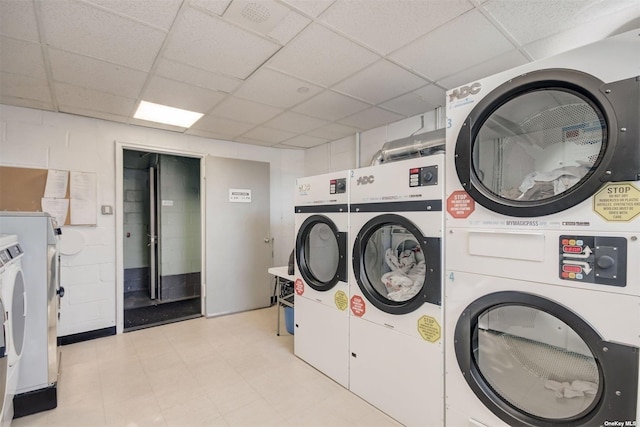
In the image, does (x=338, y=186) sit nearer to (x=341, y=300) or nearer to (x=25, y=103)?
(x=341, y=300)

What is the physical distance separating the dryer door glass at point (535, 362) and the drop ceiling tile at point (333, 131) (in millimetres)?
2671

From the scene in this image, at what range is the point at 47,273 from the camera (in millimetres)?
2115

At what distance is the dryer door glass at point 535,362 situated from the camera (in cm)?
126

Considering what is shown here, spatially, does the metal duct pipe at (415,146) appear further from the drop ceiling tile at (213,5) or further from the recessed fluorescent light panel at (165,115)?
the recessed fluorescent light panel at (165,115)

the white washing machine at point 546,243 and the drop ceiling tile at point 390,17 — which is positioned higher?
the drop ceiling tile at point 390,17

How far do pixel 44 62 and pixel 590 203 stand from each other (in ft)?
10.9

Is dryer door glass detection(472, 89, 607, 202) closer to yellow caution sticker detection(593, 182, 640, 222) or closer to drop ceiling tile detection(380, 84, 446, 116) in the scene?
yellow caution sticker detection(593, 182, 640, 222)

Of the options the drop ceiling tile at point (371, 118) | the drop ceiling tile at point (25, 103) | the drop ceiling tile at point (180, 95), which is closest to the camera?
the drop ceiling tile at point (180, 95)

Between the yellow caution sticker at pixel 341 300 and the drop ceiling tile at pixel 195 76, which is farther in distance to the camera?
the yellow caution sticker at pixel 341 300

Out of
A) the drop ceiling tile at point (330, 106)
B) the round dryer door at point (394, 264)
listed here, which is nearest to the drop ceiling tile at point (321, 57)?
the drop ceiling tile at point (330, 106)

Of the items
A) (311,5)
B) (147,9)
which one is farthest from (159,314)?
(311,5)

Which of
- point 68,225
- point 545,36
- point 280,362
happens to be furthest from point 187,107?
point 545,36

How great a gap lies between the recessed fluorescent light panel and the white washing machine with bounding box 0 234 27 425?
5.38ft

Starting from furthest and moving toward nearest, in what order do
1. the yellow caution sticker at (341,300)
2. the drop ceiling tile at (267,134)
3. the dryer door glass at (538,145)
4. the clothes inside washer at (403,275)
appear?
the drop ceiling tile at (267,134) < the yellow caution sticker at (341,300) < the clothes inside washer at (403,275) < the dryer door glass at (538,145)
